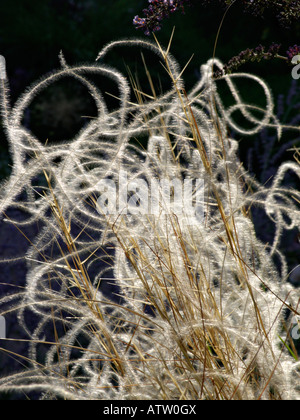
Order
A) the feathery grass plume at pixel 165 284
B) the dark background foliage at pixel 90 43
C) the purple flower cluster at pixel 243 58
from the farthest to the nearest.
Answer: the dark background foliage at pixel 90 43
the purple flower cluster at pixel 243 58
the feathery grass plume at pixel 165 284

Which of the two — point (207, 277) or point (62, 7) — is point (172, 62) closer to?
point (207, 277)

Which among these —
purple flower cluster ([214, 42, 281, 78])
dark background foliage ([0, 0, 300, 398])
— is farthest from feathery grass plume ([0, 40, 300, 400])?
dark background foliage ([0, 0, 300, 398])

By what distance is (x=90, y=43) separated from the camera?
8.62 feet

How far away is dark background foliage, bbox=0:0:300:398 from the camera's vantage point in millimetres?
2285

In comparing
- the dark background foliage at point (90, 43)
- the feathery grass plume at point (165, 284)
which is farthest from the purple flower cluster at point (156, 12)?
the dark background foliage at point (90, 43)

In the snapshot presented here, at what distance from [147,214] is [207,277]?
6.7 inches

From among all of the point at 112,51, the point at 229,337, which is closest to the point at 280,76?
the point at 112,51

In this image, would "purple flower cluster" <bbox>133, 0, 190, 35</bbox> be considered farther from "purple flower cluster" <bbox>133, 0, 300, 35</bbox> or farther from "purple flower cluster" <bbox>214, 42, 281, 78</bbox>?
"purple flower cluster" <bbox>214, 42, 281, 78</bbox>

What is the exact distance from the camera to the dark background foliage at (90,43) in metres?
2.29

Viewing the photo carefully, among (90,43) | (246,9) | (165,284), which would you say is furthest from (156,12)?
(90,43)

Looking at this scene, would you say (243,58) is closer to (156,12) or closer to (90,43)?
(156,12)

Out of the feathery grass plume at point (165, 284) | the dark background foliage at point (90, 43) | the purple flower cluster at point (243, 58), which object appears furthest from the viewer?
the dark background foliage at point (90, 43)

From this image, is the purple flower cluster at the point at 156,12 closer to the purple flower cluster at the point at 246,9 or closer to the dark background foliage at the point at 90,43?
the purple flower cluster at the point at 246,9
